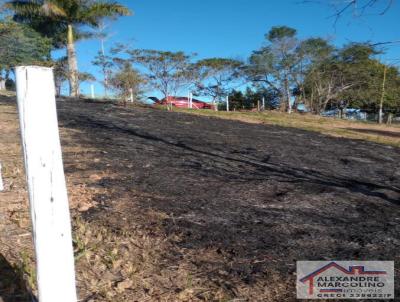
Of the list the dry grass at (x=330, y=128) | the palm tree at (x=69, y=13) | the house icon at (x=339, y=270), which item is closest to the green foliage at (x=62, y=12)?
the palm tree at (x=69, y=13)

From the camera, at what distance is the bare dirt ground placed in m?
2.33

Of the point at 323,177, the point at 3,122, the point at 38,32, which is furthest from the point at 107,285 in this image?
the point at 38,32

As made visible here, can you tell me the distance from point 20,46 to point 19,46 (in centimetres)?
8

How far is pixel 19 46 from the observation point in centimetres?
2223

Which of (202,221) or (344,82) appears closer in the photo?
(202,221)

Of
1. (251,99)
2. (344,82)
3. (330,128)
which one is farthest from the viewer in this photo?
(251,99)

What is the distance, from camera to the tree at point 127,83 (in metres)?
19.2

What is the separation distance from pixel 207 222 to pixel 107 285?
3.65 feet

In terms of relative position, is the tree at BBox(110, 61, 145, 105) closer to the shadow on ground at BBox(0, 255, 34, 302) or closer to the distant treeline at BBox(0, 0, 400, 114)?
the distant treeline at BBox(0, 0, 400, 114)

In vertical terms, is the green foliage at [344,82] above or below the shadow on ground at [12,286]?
above

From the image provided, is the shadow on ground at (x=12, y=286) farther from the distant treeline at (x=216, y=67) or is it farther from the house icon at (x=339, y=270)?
the distant treeline at (x=216, y=67)

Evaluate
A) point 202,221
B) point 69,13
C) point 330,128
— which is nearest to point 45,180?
point 202,221

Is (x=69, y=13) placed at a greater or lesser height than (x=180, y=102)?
greater

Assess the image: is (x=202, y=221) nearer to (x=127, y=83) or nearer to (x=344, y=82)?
(x=127, y=83)
